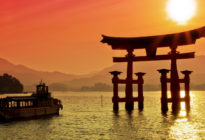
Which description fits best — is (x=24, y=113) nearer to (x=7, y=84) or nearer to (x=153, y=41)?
(x=153, y=41)

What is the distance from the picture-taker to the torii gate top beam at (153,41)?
3884cm

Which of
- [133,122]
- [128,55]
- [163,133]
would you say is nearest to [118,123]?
[133,122]

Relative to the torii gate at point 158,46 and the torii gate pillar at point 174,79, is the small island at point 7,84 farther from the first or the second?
the torii gate pillar at point 174,79

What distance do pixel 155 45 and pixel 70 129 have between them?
53.2 feet

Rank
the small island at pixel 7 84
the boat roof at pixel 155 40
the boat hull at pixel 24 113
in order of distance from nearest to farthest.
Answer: the boat hull at pixel 24 113 → the boat roof at pixel 155 40 → the small island at pixel 7 84

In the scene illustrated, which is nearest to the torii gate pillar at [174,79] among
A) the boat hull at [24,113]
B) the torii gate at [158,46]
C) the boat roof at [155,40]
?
the torii gate at [158,46]

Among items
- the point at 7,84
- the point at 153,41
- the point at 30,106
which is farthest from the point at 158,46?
the point at 7,84

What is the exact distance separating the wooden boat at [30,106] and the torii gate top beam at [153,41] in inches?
445

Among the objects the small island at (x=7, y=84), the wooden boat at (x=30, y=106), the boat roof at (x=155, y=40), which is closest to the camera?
the wooden boat at (x=30, y=106)

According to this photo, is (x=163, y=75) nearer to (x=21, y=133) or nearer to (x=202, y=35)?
(x=202, y=35)

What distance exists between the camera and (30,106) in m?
42.5

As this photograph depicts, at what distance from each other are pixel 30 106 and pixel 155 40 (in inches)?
731

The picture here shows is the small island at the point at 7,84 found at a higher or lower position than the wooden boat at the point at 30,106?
higher

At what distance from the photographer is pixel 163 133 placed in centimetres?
2952
